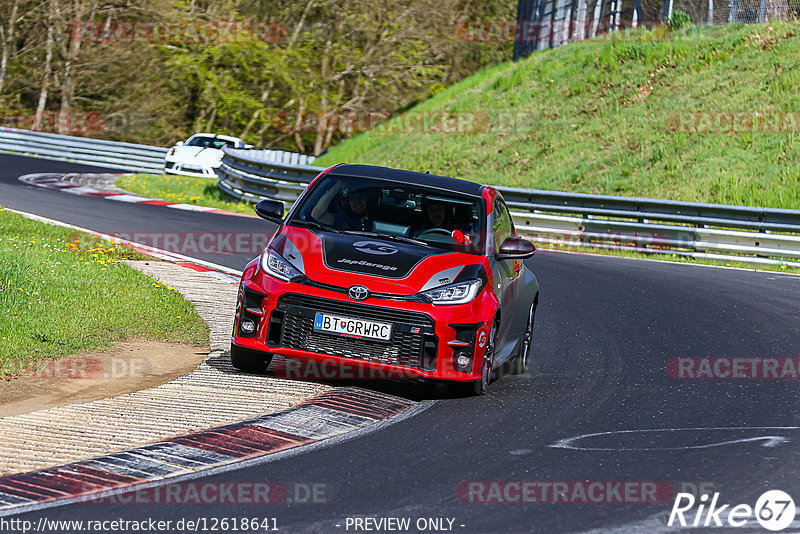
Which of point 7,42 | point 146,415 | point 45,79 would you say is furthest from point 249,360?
point 7,42

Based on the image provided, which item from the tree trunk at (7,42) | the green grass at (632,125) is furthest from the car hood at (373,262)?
the tree trunk at (7,42)

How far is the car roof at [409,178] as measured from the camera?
29.5 feet

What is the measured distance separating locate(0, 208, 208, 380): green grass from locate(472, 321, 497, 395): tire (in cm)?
263

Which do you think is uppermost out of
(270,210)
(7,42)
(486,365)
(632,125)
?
(7,42)

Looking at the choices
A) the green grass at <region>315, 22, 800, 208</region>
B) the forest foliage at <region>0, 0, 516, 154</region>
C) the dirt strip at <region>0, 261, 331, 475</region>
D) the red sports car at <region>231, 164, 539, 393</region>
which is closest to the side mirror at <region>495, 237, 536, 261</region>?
the red sports car at <region>231, 164, 539, 393</region>

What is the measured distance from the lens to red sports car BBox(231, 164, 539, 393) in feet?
24.8

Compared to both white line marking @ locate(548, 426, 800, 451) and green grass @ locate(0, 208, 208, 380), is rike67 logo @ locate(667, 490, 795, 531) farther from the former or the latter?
green grass @ locate(0, 208, 208, 380)

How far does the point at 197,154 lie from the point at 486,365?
23887 millimetres

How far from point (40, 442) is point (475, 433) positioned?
251 centimetres

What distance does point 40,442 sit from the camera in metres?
5.87

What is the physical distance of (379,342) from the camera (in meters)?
7.53

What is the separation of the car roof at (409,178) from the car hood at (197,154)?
2191 cm

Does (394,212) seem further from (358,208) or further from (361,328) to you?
(361,328)

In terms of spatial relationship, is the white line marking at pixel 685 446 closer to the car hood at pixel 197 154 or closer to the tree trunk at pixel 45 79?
the car hood at pixel 197 154
